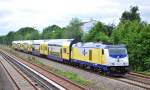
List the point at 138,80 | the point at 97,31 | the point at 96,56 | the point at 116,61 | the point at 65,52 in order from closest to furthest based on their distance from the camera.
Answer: the point at 138,80
the point at 116,61
the point at 96,56
the point at 65,52
the point at 97,31

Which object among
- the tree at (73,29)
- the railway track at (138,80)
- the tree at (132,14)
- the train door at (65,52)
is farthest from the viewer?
the tree at (73,29)

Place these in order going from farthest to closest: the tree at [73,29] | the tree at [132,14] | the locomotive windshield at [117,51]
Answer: the tree at [73,29] → the tree at [132,14] → the locomotive windshield at [117,51]

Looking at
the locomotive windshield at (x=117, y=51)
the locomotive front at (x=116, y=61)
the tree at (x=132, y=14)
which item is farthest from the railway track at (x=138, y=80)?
the tree at (x=132, y=14)

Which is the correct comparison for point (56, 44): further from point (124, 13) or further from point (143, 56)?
point (143, 56)

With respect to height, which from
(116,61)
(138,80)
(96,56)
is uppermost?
(96,56)

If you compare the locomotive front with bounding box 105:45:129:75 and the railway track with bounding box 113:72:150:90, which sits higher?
the locomotive front with bounding box 105:45:129:75

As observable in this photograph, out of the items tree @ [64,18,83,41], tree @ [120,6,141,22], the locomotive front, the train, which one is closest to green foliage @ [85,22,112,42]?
tree @ [120,6,141,22]

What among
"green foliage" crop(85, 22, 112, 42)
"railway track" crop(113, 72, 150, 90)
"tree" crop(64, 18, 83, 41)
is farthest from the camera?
"tree" crop(64, 18, 83, 41)

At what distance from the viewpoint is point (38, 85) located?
2920 cm

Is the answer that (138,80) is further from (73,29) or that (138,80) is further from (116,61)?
(73,29)

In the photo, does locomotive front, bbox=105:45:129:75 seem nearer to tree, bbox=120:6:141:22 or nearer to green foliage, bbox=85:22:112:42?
green foliage, bbox=85:22:112:42

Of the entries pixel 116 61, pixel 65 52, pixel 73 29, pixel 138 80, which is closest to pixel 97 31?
pixel 65 52

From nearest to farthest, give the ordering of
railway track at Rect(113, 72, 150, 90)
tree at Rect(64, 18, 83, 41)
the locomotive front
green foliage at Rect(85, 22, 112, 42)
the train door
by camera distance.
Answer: railway track at Rect(113, 72, 150, 90) → the locomotive front → the train door → green foliage at Rect(85, 22, 112, 42) → tree at Rect(64, 18, 83, 41)

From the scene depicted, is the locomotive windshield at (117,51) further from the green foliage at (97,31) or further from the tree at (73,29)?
the tree at (73,29)
